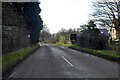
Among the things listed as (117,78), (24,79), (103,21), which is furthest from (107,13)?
(24,79)

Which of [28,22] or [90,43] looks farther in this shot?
[28,22]

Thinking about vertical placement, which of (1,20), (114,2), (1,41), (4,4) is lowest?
(1,41)

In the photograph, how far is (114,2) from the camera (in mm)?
23188

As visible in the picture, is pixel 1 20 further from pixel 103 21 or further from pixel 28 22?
pixel 28 22

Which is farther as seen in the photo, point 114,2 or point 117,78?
point 114,2

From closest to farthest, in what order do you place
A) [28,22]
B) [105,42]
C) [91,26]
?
[105,42], [28,22], [91,26]

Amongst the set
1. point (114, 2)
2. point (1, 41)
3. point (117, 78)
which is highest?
point (114, 2)

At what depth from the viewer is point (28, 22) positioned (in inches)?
1361

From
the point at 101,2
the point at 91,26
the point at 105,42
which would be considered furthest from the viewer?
the point at 91,26

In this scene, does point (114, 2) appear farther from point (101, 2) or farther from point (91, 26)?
point (91, 26)

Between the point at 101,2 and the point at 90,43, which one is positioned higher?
the point at 101,2

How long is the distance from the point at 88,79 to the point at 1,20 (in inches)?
399

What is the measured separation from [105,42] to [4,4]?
58.6 ft

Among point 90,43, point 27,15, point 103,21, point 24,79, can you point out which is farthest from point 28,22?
point 24,79
